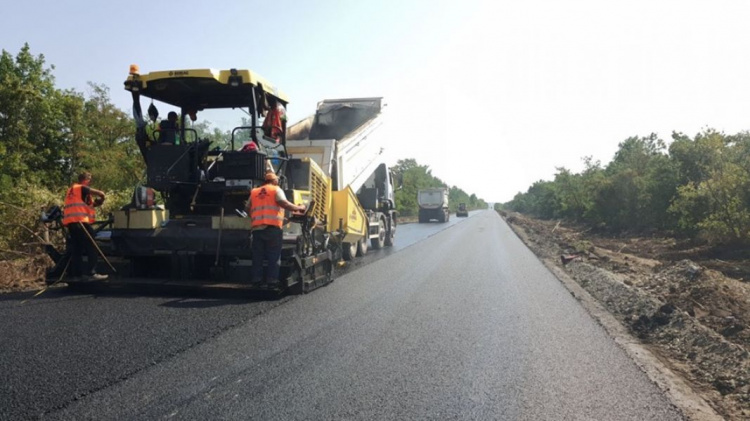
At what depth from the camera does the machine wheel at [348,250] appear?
11759 mm

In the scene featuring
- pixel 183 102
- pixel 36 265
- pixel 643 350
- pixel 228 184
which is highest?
pixel 183 102

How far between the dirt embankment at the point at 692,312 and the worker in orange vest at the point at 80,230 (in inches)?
283

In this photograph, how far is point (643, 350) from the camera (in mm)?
5250

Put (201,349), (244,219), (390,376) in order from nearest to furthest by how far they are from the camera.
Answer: (390,376) < (201,349) < (244,219)

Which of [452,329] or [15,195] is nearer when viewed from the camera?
[452,329]

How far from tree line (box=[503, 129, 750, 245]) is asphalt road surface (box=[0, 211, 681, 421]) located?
9.03 m

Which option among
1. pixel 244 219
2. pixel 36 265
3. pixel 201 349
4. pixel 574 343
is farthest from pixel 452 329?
pixel 36 265

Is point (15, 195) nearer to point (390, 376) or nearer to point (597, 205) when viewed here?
point (390, 376)

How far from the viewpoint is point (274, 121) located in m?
7.86

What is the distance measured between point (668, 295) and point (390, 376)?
630 cm

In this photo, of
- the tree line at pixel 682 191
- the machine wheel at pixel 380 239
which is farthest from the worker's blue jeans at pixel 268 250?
the tree line at pixel 682 191

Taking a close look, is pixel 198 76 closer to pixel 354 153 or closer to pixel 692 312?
pixel 354 153

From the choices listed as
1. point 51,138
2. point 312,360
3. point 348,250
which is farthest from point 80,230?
point 51,138

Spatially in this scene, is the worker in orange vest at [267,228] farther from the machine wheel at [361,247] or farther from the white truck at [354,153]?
the machine wheel at [361,247]
